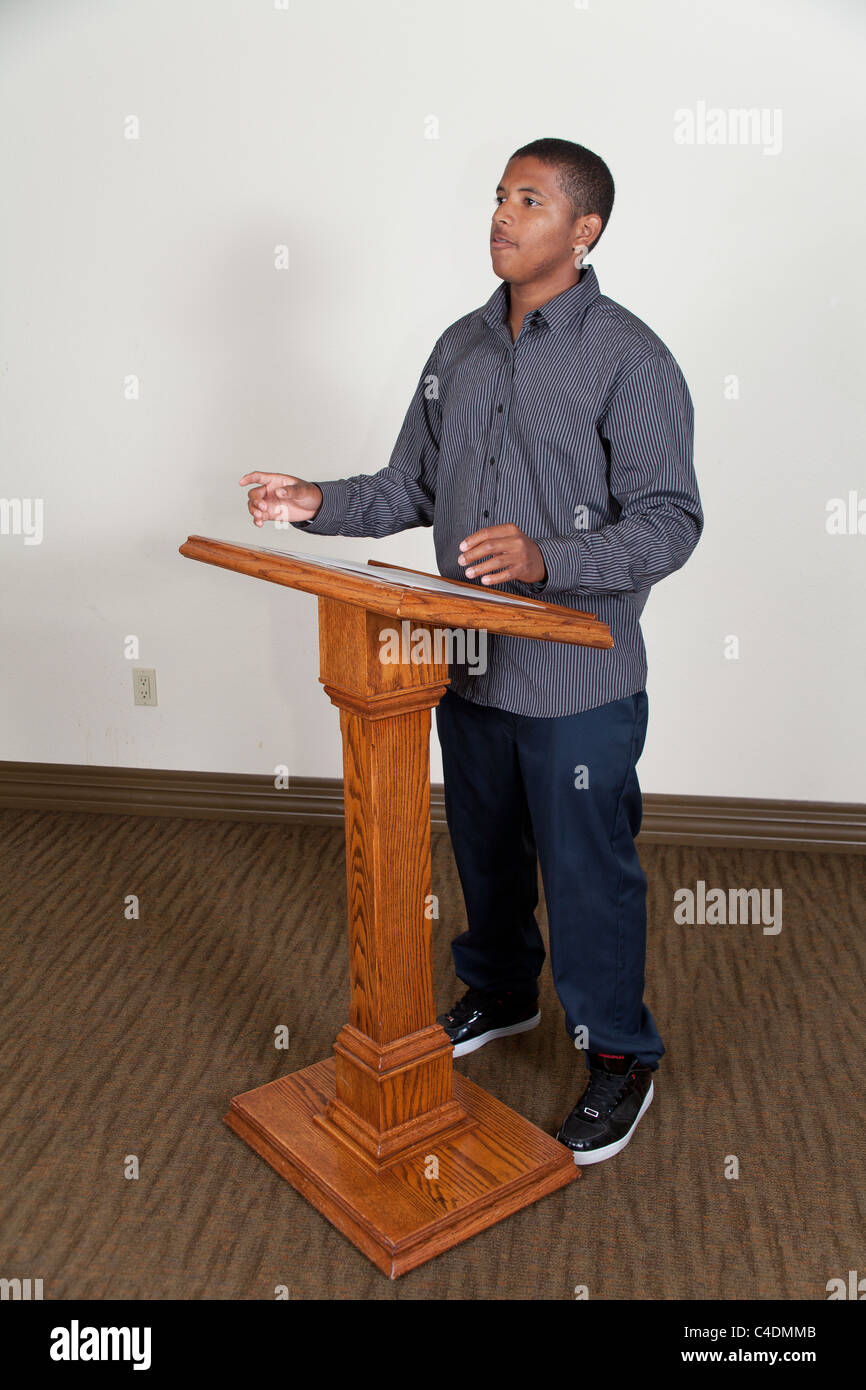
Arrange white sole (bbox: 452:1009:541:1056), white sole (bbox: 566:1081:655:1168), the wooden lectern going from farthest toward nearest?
white sole (bbox: 452:1009:541:1056) → white sole (bbox: 566:1081:655:1168) → the wooden lectern

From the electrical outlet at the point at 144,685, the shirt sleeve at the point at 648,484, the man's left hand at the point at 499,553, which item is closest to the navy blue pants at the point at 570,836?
the shirt sleeve at the point at 648,484

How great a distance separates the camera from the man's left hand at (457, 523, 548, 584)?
148 centimetres

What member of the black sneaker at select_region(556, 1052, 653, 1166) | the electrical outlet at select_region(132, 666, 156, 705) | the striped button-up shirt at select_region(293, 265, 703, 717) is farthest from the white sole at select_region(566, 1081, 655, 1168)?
the electrical outlet at select_region(132, 666, 156, 705)

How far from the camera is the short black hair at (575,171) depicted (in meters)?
1.69

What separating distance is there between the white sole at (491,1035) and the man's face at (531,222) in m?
1.32

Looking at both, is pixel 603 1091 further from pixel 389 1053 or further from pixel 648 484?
pixel 648 484

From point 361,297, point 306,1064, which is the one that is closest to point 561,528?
point 306,1064

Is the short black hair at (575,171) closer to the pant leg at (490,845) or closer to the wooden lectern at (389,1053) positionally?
the wooden lectern at (389,1053)

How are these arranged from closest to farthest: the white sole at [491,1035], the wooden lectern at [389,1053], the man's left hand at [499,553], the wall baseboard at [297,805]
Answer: the man's left hand at [499,553] → the wooden lectern at [389,1053] → the white sole at [491,1035] → the wall baseboard at [297,805]

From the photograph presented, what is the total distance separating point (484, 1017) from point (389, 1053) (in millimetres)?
451

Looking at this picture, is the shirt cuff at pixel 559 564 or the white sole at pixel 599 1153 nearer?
the shirt cuff at pixel 559 564

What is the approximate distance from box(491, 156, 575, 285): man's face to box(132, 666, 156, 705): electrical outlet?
177 cm

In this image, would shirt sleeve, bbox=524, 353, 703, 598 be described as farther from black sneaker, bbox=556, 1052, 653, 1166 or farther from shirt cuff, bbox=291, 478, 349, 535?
black sneaker, bbox=556, 1052, 653, 1166

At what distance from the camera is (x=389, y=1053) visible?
1767 millimetres
